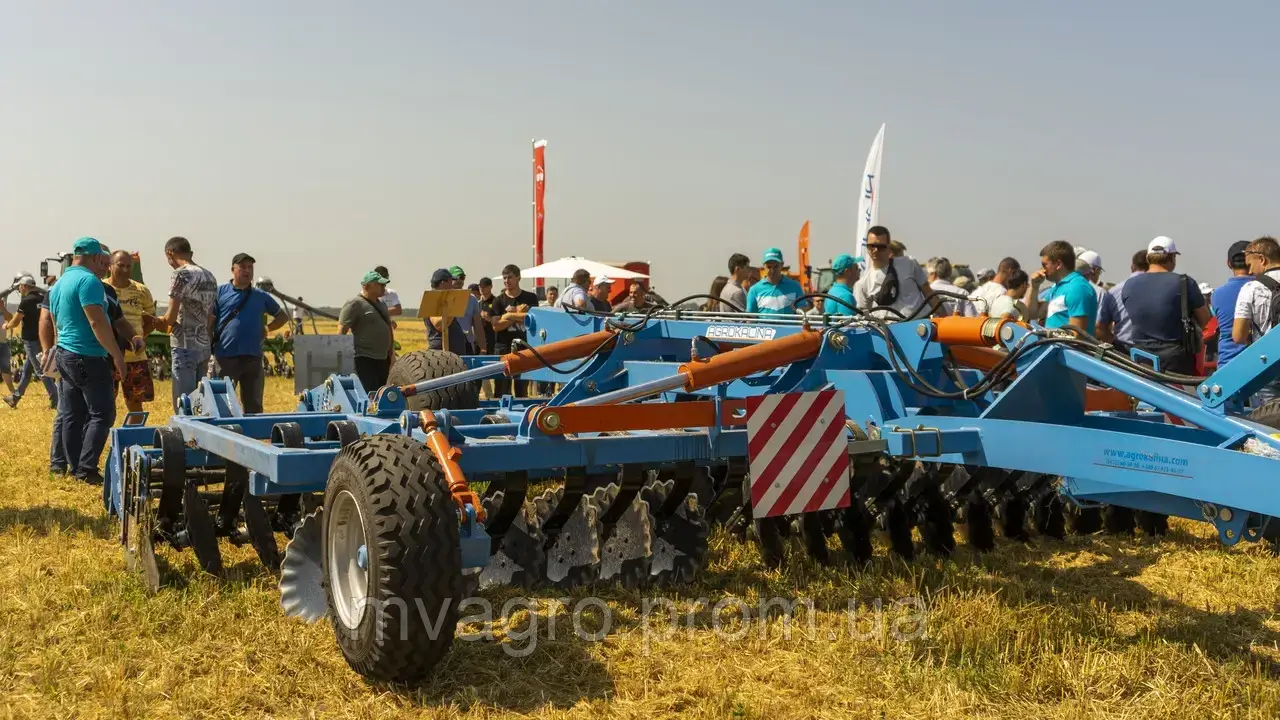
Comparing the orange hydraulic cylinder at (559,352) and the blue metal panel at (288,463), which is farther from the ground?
the orange hydraulic cylinder at (559,352)

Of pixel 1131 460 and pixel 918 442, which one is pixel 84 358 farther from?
pixel 1131 460

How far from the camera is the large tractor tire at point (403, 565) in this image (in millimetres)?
3244

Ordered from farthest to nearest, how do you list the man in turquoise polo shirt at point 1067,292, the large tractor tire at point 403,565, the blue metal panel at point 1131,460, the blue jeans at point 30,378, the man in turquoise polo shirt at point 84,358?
the blue jeans at point 30,378
the man in turquoise polo shirt at point 84,358
the man in turquoise polo shirt at point 1067,292
the large tractor tire at point 403,565
the blue metal panel at point 1131,460

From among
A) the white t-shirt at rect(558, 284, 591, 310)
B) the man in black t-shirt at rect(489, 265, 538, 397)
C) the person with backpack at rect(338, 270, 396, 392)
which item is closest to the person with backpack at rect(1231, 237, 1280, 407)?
the white t-shirt at rect(558, 284, 591, 310)

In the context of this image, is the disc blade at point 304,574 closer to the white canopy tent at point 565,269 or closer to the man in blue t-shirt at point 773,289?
the man in blue t-shirt at point 773,289

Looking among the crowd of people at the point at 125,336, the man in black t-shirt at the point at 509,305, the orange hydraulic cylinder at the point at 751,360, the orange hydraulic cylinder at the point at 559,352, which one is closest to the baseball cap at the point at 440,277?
the man in black t-shirt at the point at 509,305

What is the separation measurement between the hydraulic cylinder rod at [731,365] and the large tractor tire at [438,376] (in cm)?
268

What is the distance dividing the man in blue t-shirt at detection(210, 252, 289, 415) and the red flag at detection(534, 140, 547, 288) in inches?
363

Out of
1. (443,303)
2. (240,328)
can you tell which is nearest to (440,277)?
(443,303)

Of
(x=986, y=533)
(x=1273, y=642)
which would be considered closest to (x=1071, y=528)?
(x=986, y=533)

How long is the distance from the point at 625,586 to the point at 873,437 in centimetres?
129

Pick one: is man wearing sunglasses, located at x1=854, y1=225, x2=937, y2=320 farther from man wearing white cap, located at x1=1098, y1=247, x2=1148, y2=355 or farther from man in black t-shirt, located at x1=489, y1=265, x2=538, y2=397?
man in black t-shirt, located at x1=489, y1=265, x2=538, y2=397

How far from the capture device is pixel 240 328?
7.92 meters

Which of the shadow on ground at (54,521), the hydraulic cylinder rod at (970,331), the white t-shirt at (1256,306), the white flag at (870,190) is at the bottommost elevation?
the shadow on ground at (54,521)
